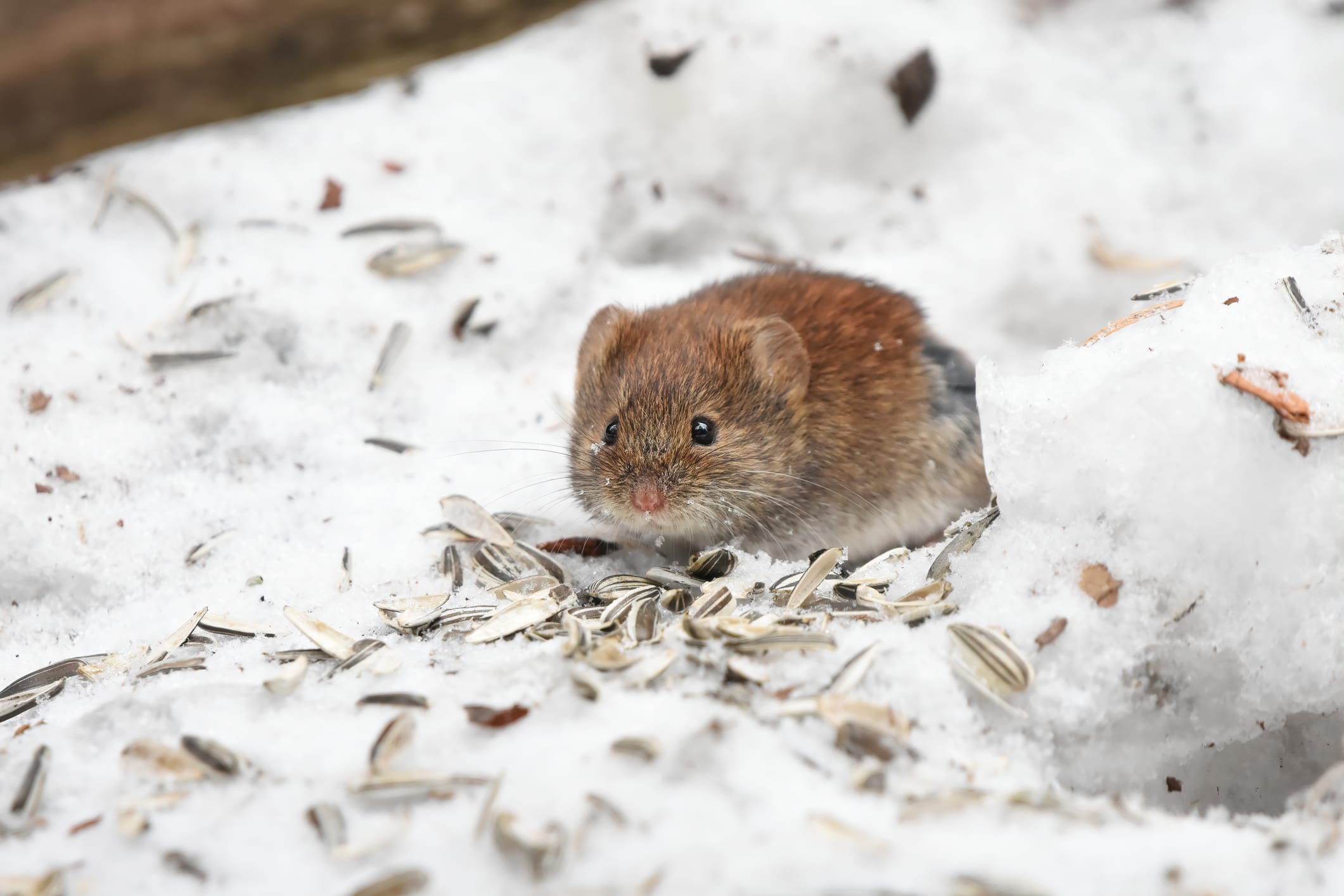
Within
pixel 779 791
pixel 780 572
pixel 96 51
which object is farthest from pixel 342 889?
pixel 96 51

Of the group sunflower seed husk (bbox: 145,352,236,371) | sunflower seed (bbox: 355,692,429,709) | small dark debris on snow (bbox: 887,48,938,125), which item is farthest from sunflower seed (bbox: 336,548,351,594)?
small dark debris on snow (bbox: 887,48,938,125)

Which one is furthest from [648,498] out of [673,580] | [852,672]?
[852,672]

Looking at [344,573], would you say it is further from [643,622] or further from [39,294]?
[39,294]

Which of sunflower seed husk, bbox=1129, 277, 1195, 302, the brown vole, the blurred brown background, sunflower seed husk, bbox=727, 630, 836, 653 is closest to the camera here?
sunflower seed husk, bbox=727, 630, 836, 653

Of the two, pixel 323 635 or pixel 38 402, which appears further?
pixel 38 402

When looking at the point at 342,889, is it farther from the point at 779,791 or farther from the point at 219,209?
the point at 219,209

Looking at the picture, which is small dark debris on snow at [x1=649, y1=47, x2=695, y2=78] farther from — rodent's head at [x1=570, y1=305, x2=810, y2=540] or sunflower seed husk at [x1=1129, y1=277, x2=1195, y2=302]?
sunflower seed husk at [x1=1129, y1=277, x2=1195, y2=302]
